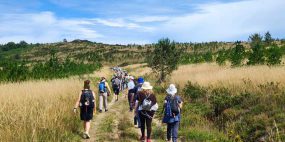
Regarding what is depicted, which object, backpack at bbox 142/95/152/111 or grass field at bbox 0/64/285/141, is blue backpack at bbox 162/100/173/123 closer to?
backpack at bbox 142/95/152/111

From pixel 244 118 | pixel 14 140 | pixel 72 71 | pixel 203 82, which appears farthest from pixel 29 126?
pixel 72 71

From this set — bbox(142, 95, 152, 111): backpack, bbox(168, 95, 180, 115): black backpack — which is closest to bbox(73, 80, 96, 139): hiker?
bbox(142, 95, 152, 111): backpack

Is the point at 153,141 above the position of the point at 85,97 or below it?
below

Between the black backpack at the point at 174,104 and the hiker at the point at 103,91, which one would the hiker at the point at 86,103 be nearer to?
the black backpack at the point at 174,104

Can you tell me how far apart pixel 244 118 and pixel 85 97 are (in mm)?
5569

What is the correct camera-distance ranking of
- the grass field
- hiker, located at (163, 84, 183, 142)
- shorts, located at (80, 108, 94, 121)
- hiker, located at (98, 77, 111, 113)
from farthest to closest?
hiker, located at (98, 77, 111, 113)
shorts, located at (80, 108, 94, 121)
hiker, located at (163, 84, 183, 142)
the grass field

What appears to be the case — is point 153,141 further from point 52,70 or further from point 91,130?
point 52,70

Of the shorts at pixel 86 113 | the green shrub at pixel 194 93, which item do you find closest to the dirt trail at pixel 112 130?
the shorts at pixel 86 113

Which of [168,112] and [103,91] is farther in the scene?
[103,91]

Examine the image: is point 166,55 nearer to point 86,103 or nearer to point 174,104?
point 86,103

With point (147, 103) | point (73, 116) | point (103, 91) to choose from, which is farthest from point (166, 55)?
point (147, 103)

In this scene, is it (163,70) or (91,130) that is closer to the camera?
(91,130)

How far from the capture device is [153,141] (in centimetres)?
1252

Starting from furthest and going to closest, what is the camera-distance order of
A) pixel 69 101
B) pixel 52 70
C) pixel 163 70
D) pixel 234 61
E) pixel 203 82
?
pixel 52 70 < pixel 234 61 < pixel 163 70 < pixel 203 82 < pixel 69 101
